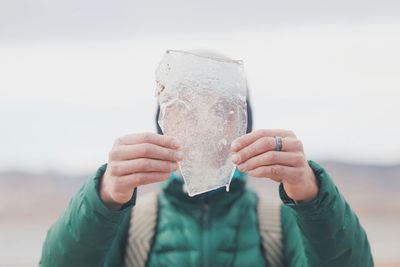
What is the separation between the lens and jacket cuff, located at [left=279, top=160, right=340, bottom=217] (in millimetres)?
2529

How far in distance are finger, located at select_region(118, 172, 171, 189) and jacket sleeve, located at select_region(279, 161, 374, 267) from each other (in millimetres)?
411

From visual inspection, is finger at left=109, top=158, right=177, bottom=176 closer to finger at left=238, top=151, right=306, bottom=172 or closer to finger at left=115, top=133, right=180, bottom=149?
finger at left=115, top=133, right=180, bottom=149

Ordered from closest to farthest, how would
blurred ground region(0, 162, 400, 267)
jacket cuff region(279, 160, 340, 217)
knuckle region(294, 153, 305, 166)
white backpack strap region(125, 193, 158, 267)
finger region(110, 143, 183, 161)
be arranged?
finger region(110, 143, 183, 161), knuckle region(294, 153, 305, 166), jacket cuff region(279, 160, 340, 217), white backpack strap region(125, 193, 158, 267), blurred ground region(0, 162, 400, 267)

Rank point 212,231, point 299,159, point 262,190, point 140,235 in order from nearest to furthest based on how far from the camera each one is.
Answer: point 299,159
point 140,235
point 212,231
point 262,190

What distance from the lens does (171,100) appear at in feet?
7.96

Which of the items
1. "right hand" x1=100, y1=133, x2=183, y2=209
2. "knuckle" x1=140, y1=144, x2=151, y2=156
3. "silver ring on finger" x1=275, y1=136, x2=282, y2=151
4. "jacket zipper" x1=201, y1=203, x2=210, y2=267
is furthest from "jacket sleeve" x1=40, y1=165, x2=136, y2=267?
"silver ring on finger" x1=275, y1=136, x2=282, y2=151

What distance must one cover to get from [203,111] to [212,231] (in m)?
0.72

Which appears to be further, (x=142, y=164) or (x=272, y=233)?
(x=272, y=233)

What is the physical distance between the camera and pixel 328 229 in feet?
8.39

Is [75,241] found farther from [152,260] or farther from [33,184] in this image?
[33,184]

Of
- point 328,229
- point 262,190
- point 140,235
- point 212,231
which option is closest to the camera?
point 328,229

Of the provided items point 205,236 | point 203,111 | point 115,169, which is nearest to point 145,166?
point 115,169

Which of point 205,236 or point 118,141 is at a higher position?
point 118,141

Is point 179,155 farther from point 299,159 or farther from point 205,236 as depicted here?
point 205,236
